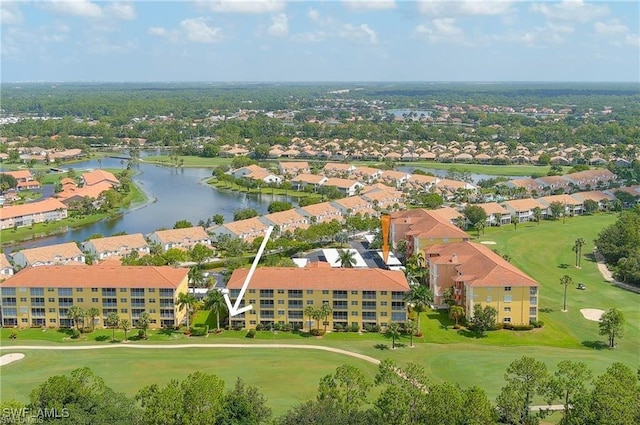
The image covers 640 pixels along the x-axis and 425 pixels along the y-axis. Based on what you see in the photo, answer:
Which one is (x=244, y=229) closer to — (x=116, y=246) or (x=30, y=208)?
(x=116, y=246)

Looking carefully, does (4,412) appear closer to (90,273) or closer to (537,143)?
(90,273)

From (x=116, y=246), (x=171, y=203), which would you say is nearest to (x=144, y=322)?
(x=116, y=246)

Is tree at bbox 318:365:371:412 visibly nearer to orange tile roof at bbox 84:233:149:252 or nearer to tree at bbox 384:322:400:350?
tree at bbox 384:322:400:350

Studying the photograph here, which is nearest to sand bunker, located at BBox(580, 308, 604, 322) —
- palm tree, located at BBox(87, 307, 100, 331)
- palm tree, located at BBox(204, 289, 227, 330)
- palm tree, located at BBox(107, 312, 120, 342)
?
palm tree, located at BBox(204, 289, 227, 330)

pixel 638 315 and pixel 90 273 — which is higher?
pixel 90 273

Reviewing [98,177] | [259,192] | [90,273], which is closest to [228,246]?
[90,273]

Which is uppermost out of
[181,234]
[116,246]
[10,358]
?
[181,234]
